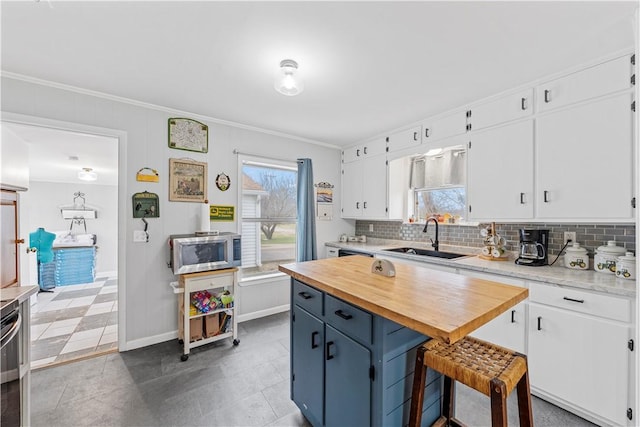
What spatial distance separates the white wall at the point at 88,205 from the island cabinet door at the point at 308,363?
18.4ft

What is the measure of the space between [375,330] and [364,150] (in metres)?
3.13

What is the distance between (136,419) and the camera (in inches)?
68.3

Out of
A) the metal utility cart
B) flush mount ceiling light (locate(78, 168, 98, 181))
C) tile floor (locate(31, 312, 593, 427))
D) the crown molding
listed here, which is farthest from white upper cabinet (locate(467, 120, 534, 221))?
flush mount ceiling light (locate(78, 168, 98, 181))

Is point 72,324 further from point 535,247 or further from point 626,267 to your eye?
point 626,267

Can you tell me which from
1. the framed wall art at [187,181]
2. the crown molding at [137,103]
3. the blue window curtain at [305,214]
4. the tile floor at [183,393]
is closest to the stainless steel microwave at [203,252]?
the framed wall art at [187,181]

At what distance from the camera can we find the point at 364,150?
390 cm

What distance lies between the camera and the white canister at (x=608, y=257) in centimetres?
187

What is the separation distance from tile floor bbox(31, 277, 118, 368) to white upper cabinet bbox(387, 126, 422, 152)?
384cm

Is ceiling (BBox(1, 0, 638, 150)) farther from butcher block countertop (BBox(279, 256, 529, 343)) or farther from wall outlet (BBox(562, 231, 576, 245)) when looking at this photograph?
butcher block countertop (BBox(279, 256, 529, 343))

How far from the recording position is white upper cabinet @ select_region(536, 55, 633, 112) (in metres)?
1.76

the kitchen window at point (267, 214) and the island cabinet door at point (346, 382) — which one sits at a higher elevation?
the kitchen window at point (267, 214)

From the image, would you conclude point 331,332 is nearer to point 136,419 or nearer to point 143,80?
point 136,419

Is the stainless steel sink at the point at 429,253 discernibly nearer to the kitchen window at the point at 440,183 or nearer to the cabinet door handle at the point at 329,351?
the kitchen window at the point at 440,183

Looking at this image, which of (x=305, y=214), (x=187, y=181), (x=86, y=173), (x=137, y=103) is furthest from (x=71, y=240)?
(x=305, y=214)
